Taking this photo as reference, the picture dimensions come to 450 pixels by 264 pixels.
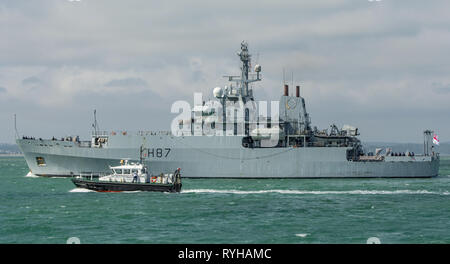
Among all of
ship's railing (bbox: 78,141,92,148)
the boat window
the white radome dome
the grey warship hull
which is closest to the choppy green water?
the grey warship hull

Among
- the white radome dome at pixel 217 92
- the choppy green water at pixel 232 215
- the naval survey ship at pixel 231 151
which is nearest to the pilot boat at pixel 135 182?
the choppy green water at pixel 232 215

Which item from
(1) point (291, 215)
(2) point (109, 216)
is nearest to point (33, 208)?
(2) point (109, 216)

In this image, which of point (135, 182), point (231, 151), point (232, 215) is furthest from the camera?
point (231, 151)

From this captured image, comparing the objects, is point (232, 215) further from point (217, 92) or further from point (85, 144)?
point (85, 144)

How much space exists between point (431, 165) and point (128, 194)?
3111cm

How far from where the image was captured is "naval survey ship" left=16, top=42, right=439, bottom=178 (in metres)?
46.4

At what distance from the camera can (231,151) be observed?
46.5 meters

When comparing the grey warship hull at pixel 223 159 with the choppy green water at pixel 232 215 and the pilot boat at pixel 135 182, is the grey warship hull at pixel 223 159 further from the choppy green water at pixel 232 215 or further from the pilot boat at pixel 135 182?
the pilot boat at pixel 135 182

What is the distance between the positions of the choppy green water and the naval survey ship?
7.14 meters

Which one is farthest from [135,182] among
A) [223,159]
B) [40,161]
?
[40,161]

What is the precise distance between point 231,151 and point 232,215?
2119 centimetres

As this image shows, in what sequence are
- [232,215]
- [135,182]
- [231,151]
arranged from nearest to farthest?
[232,215] < [135,182] < [231,151]

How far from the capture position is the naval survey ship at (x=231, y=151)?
46438 millimetres

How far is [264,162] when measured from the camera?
4681 cm
